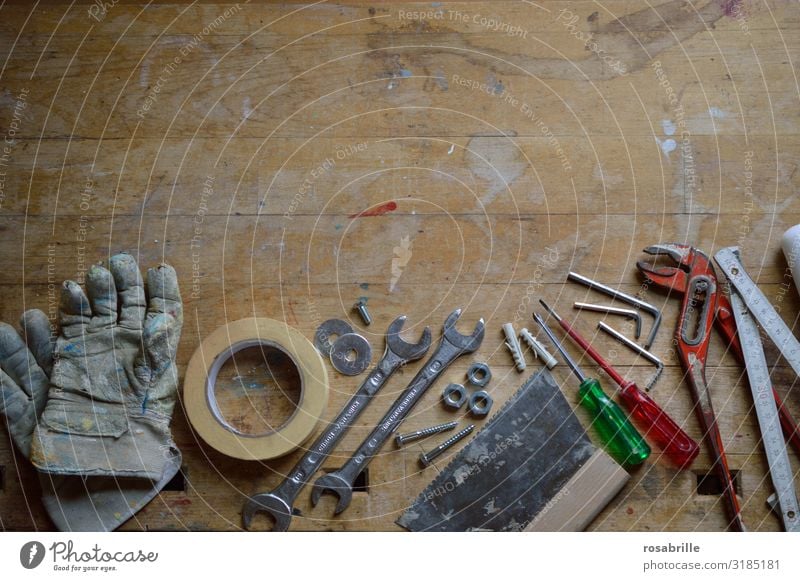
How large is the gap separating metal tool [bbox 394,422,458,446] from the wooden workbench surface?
0.08 ft

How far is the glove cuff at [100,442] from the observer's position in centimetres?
183

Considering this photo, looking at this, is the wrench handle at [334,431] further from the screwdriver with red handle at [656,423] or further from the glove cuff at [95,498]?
the screwdriver with red handle at [656,423]

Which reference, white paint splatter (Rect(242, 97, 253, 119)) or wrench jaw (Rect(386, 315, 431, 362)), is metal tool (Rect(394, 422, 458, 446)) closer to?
wrench jaw (Rect(386, 315, 431, 362))

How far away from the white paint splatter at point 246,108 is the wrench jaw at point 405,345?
0.62 meters

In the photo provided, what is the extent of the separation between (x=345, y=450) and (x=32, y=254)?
88 centimetres

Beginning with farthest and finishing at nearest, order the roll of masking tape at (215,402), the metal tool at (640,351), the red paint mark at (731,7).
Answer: the red paint mark at (731,7)
the metal tool at (640,351)
the roll of masking tape at (215,402)

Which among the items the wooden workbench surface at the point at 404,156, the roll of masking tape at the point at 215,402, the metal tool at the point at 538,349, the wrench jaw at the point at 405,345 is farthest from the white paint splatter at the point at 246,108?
the metal tool at the point at 538,349

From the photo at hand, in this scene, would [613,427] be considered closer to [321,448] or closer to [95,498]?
[321,448]

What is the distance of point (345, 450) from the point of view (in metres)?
1.89

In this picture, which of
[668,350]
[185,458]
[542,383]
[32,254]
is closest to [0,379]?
[32,254]

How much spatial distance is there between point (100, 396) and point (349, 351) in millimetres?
575

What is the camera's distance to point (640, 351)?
192 centimetres

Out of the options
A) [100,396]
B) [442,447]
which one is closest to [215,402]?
[100,396]

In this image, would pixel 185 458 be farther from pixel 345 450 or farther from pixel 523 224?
pixel 523 224
